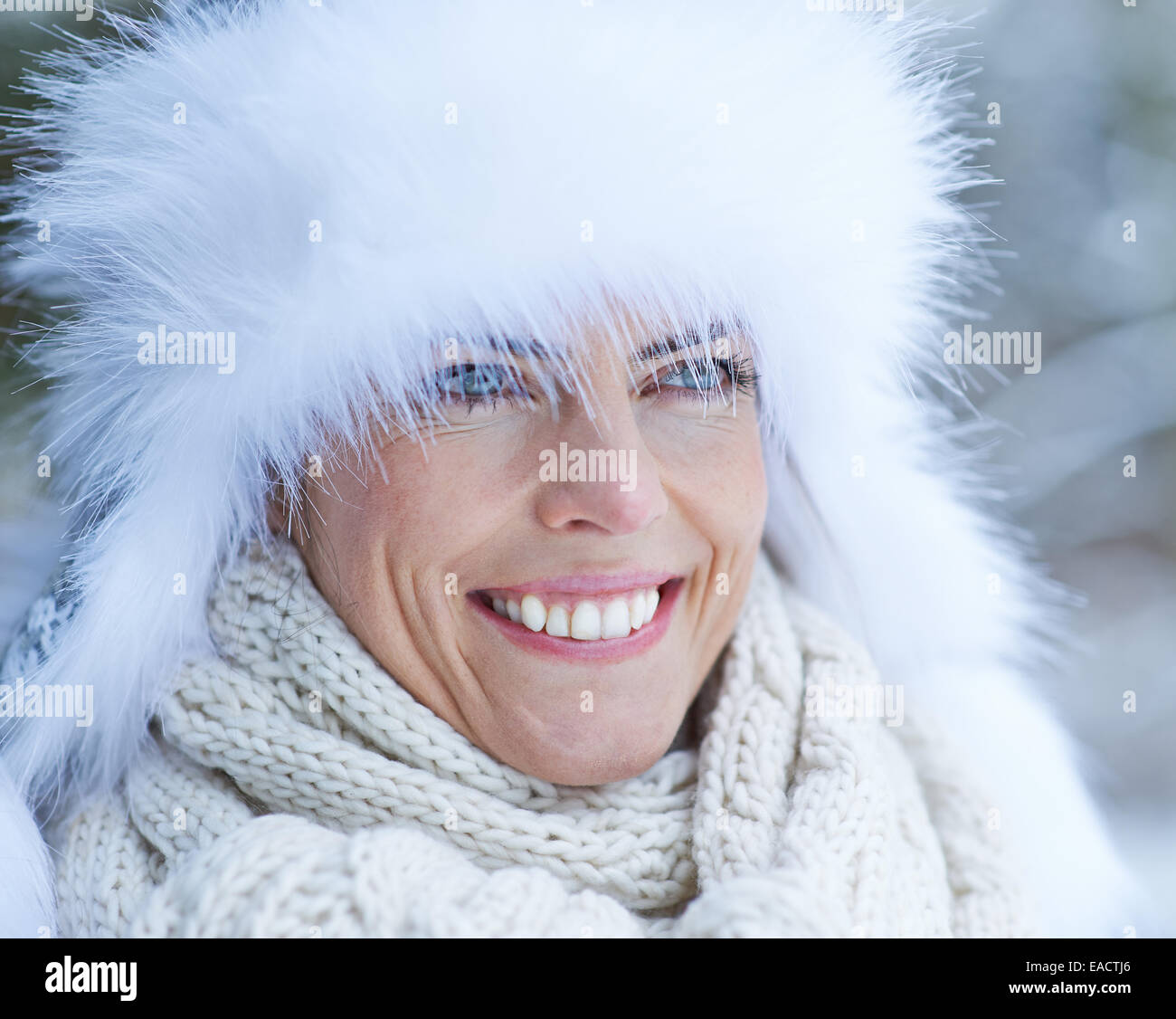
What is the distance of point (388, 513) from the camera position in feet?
3.34

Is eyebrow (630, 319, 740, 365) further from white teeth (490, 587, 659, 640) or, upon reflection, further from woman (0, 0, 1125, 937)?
white teeth (490, 587, 659, 640)

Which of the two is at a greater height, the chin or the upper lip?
the upper lip

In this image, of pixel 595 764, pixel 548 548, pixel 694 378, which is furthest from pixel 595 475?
pixel 595 764

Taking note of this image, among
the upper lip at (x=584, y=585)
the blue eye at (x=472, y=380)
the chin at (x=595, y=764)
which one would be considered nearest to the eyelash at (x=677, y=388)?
the blue eye at (x=472, y=380)

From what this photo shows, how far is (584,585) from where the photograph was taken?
1.04 metres

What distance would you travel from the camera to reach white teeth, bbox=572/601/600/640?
105 cm

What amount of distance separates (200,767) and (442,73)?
0.77 m

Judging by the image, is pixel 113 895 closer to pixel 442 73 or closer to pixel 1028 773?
pixel 442 73

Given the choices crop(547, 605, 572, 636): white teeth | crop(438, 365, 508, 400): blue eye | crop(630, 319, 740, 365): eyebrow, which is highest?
crop(630, 319, 740, 365): eyebrow

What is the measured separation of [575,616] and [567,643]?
0.03 metres

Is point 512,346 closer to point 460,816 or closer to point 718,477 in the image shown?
point 718,477

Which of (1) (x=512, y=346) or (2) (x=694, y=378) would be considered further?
(2) (x=694, y=378)

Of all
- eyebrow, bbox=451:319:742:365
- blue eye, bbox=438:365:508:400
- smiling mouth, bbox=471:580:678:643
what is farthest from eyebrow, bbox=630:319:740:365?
smiling mouth, bbox=471:580:678:643

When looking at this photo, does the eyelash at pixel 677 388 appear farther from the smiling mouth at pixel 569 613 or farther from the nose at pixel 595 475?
the smiling mouth at pixel 569 613
